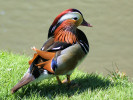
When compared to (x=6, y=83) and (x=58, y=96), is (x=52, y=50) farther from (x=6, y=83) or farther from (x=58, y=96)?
(x=6, y=83)

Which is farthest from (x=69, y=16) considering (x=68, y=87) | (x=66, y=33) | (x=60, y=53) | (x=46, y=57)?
(x=68, y=87)

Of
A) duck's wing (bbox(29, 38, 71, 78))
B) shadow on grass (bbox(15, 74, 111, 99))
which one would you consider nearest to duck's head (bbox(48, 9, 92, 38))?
duck's wing (bbox(29, 38, 71, 78))

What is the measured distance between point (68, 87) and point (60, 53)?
61 centimetres

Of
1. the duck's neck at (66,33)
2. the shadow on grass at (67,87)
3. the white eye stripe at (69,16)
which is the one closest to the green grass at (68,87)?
the shadow on grass at (67,87)

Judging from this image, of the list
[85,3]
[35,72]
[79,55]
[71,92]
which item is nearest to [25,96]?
[35,72]

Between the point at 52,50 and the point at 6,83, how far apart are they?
0.84 metres

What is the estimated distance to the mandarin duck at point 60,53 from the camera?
11.1ft

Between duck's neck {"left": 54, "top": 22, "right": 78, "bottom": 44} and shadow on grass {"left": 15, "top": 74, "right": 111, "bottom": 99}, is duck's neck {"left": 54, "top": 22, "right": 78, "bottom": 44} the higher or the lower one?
the higher one

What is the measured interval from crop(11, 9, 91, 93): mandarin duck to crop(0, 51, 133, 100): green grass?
0.26 metres

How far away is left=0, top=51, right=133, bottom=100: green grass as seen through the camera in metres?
3.42

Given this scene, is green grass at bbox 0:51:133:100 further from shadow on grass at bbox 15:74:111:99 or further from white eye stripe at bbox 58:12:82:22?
white eye stripe at bbox 58:12:82:22

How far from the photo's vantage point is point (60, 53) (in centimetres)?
342

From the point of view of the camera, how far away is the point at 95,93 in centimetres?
354

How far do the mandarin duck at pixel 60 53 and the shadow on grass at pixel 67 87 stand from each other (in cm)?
26
